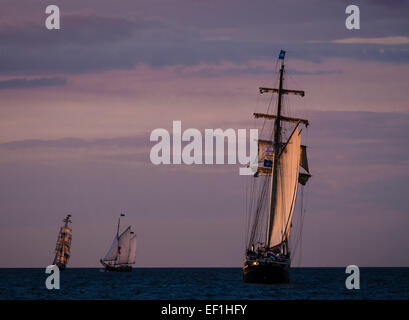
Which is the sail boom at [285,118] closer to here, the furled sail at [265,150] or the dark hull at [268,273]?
the furled sail at [265,150]

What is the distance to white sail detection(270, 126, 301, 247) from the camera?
99.7m

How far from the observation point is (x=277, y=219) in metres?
101

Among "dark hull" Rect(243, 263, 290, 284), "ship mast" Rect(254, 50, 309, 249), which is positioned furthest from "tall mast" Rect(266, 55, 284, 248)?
"dark hull" Rect(243, 263, 290, 284)

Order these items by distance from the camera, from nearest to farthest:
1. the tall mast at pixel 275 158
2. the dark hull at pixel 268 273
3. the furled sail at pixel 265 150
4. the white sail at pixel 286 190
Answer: the dark hull at pixel 268 273, the white sail at pixel 286 190, the tall mast at pixel 275 158, the furled sail at pixel 265 150

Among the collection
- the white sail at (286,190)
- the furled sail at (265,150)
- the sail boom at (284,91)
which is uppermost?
the sail boom at (284,91)

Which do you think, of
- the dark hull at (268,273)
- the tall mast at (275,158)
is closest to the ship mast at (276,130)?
the tall mast at (275,158)

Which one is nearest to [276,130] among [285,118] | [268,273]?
[285,118]

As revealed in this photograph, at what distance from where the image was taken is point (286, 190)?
334 ft

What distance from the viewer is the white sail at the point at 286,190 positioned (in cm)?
9969

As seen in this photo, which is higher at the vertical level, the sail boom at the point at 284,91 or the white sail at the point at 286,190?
the sail boom at the point at 284,91

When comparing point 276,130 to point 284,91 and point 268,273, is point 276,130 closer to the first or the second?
point 284,91
